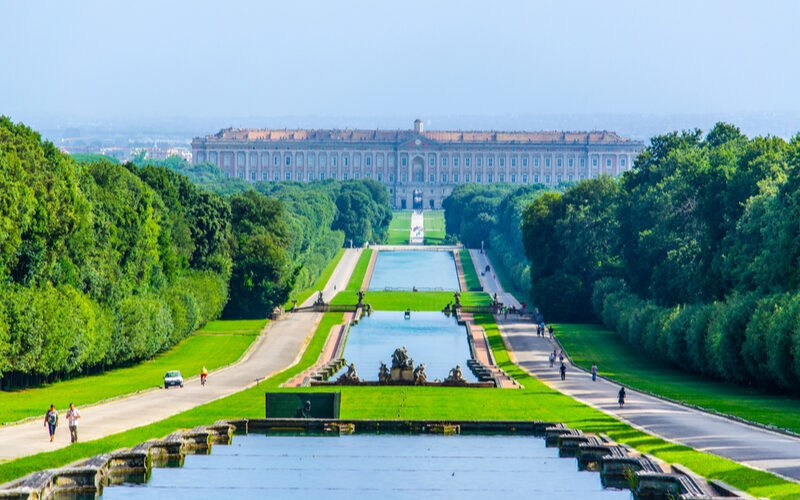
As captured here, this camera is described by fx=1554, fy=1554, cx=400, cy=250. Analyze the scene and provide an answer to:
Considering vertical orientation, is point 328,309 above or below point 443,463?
below

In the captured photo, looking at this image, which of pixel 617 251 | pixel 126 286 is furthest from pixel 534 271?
pixel 126 286

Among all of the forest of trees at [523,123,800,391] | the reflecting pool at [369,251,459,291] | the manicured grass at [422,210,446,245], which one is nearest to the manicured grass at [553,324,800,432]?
the forest of trees at [523,123,800,391]

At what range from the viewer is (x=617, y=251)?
8169cm

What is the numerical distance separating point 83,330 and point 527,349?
21.8 m

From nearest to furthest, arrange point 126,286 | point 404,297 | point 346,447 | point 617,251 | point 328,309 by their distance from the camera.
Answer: point 346,447
point 126,286
point 617,251
point 328,309
point 404,297

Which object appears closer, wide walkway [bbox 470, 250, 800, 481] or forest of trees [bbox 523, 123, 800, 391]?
wide walkway [bbox 470, 250, 800, 481]

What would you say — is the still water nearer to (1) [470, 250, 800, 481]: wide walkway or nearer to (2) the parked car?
(1) [470, 250, 800, 481]: wide walkway

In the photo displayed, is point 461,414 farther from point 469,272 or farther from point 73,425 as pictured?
point 469,272

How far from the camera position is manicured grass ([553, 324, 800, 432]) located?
134ft

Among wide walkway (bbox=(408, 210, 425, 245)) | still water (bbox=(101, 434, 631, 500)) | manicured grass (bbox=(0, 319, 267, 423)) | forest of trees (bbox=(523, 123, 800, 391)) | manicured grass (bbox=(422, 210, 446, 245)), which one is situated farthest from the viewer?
wide walkway (bbox=(408, 210, 425, 245))

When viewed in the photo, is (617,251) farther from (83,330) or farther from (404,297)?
(83,330)

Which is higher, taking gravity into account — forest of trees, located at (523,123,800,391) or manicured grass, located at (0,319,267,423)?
forest of trees, located at (523,123,800,391)

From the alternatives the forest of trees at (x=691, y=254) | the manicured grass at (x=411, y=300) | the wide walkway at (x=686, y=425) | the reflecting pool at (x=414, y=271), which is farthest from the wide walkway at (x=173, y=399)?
the reflecting pool at (x=414, y=271)

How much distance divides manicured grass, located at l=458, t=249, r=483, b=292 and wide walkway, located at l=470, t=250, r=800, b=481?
146 feet
